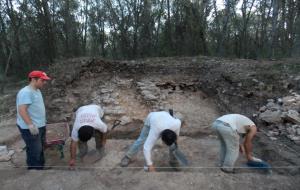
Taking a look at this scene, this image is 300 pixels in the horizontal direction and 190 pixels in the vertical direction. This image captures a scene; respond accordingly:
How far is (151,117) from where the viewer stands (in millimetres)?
3953

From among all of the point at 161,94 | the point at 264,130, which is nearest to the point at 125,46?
the point at 161,94

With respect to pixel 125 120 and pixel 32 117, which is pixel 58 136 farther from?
pixel 125 120

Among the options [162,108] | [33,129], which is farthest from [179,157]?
[162,108]

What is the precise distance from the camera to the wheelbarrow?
4.40m

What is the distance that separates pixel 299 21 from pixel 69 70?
862 centimetres

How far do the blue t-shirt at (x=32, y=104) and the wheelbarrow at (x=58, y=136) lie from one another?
22.5 inches

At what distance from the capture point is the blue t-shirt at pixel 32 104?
143 inches

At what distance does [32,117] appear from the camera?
3.79 meters

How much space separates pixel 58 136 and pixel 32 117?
102 cm

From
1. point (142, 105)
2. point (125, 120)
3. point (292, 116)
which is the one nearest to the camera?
point (292, 116)

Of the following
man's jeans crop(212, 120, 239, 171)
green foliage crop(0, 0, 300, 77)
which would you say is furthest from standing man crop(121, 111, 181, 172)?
green foliage crop(0, 0, 300, 77)

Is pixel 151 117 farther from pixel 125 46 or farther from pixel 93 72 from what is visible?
pixel 125 46

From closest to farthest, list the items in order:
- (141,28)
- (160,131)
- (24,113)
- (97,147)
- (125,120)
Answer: (24,113)
(160,131)
(97,147)
(125,120)
(141,28)

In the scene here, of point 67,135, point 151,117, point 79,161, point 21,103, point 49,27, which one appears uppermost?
point 49,27
